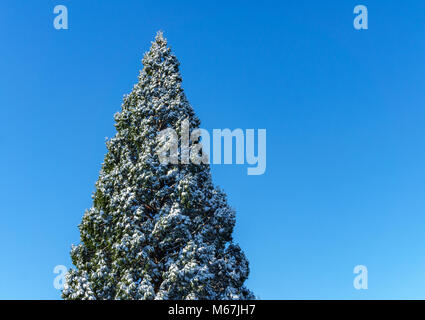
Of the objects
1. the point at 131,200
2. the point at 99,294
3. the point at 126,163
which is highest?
the point at 126,163

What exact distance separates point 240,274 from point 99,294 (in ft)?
20.0

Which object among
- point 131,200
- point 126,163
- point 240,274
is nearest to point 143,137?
point 126,163

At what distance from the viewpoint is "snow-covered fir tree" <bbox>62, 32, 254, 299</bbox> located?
14250 mm

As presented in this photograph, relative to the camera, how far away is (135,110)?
60.5 ft

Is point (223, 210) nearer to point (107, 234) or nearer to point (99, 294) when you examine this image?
point (107, 234)

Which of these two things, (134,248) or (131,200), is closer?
(134,248)

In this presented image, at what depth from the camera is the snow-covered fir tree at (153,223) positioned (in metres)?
14.2

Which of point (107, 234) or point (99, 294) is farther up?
point (107, 234)

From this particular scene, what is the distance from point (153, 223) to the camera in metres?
15.6

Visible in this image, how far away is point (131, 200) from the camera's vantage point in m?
15.5
